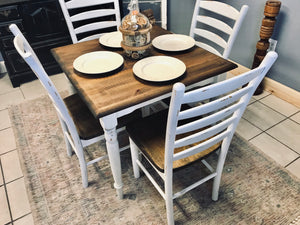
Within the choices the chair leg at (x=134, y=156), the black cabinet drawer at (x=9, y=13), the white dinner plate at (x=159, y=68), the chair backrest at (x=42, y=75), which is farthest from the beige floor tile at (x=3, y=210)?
the black cabinet drawer at (x=9, y=13)

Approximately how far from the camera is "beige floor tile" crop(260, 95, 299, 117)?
7.31 feet

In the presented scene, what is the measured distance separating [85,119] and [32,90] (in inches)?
58.5

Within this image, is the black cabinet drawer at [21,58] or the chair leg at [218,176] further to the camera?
the black cabinet drawer at [21,58]

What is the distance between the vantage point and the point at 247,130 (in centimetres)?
204

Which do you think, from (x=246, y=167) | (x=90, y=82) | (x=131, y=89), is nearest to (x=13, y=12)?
(x=90, y=82)

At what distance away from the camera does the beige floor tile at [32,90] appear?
2.57 m

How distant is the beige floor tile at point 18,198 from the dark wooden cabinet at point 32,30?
1413 mm

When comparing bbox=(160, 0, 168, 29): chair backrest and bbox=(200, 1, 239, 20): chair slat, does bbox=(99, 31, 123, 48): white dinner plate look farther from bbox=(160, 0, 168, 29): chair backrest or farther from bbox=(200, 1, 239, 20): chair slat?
bbox=(160, 0, 168, 29): chair backrest

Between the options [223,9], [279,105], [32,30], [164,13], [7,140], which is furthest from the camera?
[164,13]

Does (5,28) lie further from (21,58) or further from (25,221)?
(25,221)

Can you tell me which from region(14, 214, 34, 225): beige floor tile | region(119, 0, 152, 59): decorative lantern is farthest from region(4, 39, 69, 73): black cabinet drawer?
region(14, 214, 34, 225): beige floor tile

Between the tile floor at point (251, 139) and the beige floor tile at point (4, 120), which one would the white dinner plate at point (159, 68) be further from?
the beige floor tile at point (4, 120)

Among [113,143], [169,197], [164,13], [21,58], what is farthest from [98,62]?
[164,13]

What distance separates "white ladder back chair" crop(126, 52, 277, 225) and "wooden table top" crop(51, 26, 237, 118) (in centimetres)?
16
